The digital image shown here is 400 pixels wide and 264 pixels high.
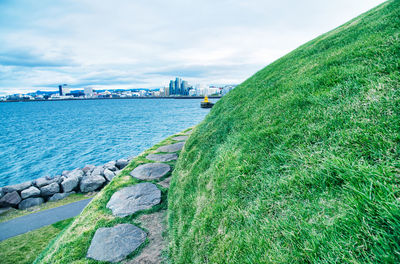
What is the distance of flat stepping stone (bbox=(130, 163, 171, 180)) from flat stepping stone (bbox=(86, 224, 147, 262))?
1867mm

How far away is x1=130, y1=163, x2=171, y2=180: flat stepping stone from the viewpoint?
17.7ft

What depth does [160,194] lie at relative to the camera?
4.55m

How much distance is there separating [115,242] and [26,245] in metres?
5.16

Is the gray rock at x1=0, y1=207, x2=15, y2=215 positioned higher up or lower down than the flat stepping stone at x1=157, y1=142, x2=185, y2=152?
lower down

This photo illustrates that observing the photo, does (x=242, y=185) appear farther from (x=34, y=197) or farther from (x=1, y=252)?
(x=34, y=197)

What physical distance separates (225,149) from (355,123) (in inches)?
74.9

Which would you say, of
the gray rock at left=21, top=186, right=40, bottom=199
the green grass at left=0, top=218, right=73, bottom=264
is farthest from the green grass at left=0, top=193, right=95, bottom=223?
the green grass at left=0, top=218, right=73, bottom=264

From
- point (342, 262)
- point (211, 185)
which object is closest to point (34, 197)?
point (211, 185)

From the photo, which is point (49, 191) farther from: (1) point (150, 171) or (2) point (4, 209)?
(1) point (150, 171)

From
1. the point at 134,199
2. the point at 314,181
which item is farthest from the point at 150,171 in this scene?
the point at 314,181

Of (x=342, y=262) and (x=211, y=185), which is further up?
(x=342, y=262)

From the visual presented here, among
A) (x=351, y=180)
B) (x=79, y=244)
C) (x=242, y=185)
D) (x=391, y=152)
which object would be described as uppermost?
(x=391, y=152)

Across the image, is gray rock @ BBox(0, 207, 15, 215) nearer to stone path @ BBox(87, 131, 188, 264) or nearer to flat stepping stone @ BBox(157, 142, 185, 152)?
flat stepping stone @ BBox(157, 142, 185, 152)

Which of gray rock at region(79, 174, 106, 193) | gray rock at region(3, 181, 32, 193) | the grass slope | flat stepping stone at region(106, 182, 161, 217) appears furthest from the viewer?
gray rock at region(3, 181, 32, 193)
